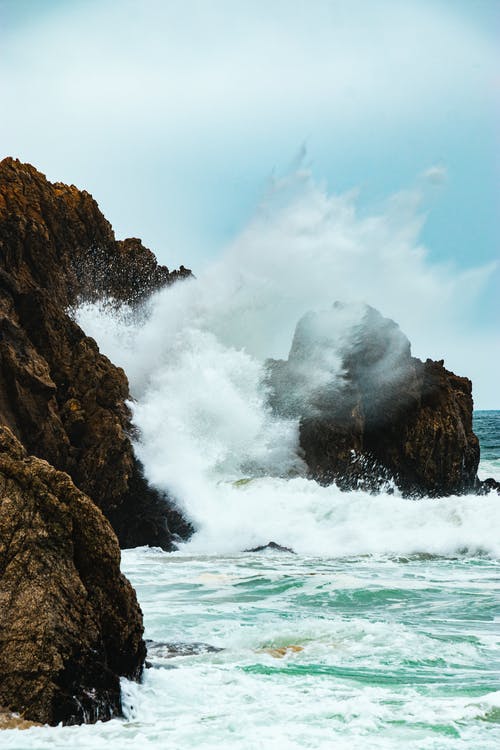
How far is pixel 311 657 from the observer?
6785 mm

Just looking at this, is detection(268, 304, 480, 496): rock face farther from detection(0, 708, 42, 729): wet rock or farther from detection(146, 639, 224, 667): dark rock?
detection(0, 708, 42, 729): wet rock

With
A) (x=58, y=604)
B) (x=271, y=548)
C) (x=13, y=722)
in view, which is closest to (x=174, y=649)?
(x=58, y=604)

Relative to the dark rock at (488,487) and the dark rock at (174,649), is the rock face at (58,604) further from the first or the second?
the dark rock at (488,487)

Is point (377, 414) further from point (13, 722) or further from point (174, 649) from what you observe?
point (13, 722)

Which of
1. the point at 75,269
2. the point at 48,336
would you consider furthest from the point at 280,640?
the point at 75,269

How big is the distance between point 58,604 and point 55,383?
10.4m

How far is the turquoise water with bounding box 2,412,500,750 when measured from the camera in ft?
15.9

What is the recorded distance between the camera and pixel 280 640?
7.44 m

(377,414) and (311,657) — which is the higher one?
(377,414)

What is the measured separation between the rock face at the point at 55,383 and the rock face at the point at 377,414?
6.49 m

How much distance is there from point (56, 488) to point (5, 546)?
570 mm

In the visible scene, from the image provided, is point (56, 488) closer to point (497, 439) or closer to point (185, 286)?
point (185, 286)

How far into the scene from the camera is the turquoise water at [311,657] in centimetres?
486

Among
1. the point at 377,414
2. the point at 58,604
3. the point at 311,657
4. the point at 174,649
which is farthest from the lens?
the point at 377,414
